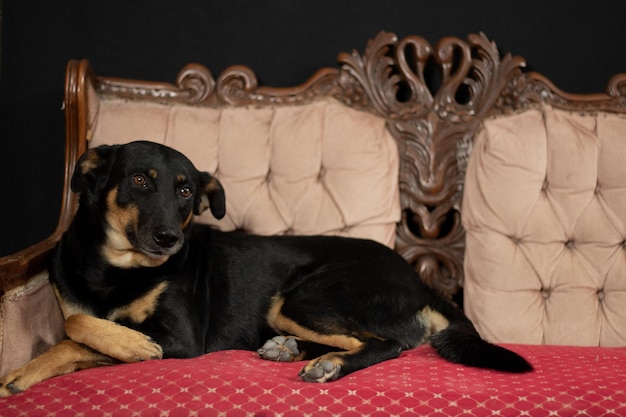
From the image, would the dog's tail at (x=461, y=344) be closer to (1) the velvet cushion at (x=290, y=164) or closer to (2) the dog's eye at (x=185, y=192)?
(1) the velvet cushion at (x=290, y=164)

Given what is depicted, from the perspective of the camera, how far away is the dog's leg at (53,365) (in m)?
1.93

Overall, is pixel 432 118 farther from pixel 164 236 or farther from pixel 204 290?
pixel 164 236

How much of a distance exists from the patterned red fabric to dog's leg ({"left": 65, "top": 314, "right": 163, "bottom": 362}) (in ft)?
0.18

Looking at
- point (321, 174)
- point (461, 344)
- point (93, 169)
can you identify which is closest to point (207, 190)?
point (93, 169)

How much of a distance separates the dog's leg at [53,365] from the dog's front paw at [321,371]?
643mm

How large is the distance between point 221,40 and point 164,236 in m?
1.47

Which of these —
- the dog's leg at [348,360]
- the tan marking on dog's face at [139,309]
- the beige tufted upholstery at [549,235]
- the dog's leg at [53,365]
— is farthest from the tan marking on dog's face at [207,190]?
the beige tufted upholstery at [549,235]

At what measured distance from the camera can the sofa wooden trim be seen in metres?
3.00

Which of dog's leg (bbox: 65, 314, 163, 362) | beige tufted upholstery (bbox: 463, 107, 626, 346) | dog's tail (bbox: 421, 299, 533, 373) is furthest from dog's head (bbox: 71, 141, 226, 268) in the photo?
beige tufted upholstery (bbox: 463, 107, 626, 346)

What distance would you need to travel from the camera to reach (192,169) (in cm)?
245

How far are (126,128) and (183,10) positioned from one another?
0.77m

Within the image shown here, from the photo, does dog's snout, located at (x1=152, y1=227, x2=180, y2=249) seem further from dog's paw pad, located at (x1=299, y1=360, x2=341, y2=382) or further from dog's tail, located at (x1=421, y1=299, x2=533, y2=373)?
dog's tail, located at (x1=421, y1=299, x2=533, y2=373)

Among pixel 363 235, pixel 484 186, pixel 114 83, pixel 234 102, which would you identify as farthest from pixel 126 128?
pixel 484 186

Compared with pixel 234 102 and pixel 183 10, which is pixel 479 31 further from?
pixel 183 10
